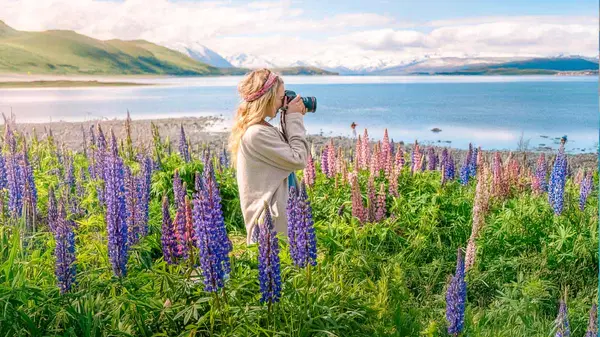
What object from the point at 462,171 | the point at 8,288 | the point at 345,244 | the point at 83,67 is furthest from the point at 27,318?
the point at 83,67

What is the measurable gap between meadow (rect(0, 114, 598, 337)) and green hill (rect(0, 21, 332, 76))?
3963 cm

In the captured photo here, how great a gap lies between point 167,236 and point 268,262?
0.70 meters

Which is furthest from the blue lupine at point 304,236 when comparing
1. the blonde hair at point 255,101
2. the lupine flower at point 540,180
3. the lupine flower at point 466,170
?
the lupine flower at point 540,180

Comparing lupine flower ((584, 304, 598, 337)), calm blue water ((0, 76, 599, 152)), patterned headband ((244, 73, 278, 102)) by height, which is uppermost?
patterned headband ((244, 73, 278, 102))

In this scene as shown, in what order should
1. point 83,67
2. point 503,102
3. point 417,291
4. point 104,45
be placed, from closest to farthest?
point 417,291, point 503,102, point 83,67, point 104,45

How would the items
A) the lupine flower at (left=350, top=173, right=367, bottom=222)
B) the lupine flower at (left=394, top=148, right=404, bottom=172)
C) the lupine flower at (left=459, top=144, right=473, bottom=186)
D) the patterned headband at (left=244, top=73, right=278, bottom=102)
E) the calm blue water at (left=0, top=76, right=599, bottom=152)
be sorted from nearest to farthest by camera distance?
the patterned headband at (left=244, top=73, right=278, bottom=102) < the lupine flower at (left=350, top=173, right=367, bottom=222) < the lupine flower at (left=394, top=148, right=404, bottom=172) < the lupine flower at (left=459, top=144, right=473, bottom=186) < the calm blue water at (left=0, top=76, right=599, bottom=152)

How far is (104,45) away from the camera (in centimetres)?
7400

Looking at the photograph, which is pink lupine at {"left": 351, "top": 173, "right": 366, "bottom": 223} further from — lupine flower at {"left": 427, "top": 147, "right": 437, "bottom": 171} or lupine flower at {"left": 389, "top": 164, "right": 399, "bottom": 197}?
lupine flower at {"left": 427, "top": 147, "right": 437, "bottom": 171}

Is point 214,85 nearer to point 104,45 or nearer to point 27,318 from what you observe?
point 104,45

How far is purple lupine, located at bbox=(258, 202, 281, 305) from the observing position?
Result: 2.72 metres

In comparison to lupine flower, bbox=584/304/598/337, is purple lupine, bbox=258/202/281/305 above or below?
above

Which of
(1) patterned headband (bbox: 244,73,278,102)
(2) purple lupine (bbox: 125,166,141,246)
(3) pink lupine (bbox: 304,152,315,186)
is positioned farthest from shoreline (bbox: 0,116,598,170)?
(2) purple lupine (bbox: 125,166,141,246)

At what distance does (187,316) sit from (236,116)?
1859mm

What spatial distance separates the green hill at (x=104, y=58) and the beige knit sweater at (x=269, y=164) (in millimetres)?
41112
